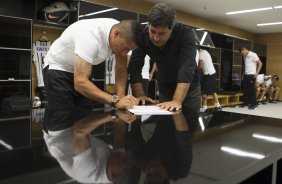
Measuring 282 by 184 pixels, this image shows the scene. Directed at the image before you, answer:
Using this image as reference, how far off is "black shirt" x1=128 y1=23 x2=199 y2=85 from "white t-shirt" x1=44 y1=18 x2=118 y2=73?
0.28 meters

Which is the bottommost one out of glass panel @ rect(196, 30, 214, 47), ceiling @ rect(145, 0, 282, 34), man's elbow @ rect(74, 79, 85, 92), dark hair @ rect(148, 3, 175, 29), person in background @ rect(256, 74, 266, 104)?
person in background @ rect(256, 74, 266, 104)

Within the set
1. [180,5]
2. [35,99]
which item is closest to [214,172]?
[35,99]

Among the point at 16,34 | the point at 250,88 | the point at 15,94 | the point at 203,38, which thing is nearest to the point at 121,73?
the point at 15,94

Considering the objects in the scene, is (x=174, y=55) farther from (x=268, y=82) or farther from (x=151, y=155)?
(x=268, y=82)

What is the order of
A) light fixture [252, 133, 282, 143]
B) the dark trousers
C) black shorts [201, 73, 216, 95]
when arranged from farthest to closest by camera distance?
1. the dark trousers
2. black shorts [201, 73, 216, 95]
3. light fixture [252, 133, 282, 143]

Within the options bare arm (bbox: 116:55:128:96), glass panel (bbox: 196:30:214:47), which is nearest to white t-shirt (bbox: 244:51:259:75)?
glass panel (bbox: 196:30:214:47)

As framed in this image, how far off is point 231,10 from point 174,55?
20.8ft

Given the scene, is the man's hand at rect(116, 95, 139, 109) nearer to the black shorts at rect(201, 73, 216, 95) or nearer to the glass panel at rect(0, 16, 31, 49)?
the glass panel at rect(0, 16, 31, 49)

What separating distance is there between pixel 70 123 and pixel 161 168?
19.5 inches

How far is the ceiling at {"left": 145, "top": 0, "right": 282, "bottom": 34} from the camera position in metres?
6.61

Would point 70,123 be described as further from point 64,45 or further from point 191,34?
point 191,34

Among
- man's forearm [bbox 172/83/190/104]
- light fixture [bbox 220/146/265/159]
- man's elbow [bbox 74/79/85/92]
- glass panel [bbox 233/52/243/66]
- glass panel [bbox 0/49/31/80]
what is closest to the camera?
light fixture [bbox 220/146/265/159]

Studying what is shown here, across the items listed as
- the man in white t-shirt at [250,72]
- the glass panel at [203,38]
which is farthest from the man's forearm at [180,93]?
the man in white t-shirt at [250,72]

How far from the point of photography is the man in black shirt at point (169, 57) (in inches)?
55.5
